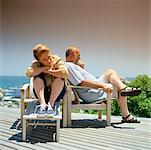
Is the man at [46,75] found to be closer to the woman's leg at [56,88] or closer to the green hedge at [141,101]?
the woman's leg at [56,88]

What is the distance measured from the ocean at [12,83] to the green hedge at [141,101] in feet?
4.94

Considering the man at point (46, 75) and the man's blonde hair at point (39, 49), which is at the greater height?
the man's blonde hair at point (39, 49)

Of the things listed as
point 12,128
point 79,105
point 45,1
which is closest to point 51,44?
point 45,1

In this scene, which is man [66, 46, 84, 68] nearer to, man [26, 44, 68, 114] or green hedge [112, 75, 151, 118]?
man [26, 44, 68, 114]

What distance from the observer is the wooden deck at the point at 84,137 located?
2043 mm

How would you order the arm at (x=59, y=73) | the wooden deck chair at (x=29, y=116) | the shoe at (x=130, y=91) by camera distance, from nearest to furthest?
1. the wooden deck chair at (x=29, y=116)
2. the arm at (x=59, y=73)
3. the shoe at (x=130, y=91)

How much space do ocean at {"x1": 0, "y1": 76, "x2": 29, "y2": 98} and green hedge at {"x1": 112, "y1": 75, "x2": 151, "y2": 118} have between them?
59.3 inches

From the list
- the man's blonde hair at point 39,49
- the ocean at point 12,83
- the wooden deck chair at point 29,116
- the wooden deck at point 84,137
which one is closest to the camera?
the wooden deck at point 84,137

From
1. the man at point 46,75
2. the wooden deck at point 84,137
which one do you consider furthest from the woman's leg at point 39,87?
the wooden deck at point 84,137

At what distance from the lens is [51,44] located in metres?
2.99

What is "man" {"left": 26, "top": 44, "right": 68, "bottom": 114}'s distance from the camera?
247 centimetres

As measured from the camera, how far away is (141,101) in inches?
167

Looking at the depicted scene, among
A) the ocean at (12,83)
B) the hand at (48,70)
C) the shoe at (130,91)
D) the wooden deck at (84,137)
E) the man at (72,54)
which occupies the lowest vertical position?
the wooden deck at (84,137)

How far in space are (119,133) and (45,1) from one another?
51.5 inches
